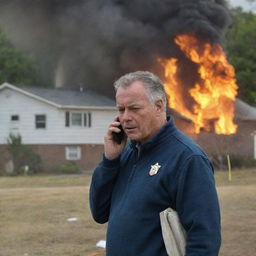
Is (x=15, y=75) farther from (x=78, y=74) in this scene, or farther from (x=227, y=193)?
(x=227, y=193)

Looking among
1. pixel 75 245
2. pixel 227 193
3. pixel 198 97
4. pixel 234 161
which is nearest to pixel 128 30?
pixel 198 97

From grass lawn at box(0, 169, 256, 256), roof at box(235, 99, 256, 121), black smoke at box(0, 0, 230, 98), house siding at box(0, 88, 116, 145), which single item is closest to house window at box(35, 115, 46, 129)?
house siding at box(0, 88, 116, 145)

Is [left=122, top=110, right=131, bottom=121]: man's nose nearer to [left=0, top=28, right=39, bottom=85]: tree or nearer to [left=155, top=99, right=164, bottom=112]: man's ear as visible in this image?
[left=155, top=99, right=164, bottom=112]: man's ear

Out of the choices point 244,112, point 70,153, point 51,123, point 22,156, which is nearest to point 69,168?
point 22,156

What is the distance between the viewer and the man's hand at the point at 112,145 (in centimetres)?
295

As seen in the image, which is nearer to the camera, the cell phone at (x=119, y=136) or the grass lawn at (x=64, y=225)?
the cell phone at (x=119, y=136)

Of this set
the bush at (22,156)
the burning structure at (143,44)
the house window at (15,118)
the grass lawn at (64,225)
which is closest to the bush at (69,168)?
the bush at (22,156)

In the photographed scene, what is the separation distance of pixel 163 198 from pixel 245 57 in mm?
37219

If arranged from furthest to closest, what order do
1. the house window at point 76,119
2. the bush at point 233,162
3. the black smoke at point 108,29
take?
1. the black smoke at point 108,29
2. the house window at point 76,119
3. the bush at point 233,162

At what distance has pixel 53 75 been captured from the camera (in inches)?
1490

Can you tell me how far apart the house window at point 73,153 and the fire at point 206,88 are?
5346 mm

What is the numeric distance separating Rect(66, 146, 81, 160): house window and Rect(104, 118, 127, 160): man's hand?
2624 centimetres

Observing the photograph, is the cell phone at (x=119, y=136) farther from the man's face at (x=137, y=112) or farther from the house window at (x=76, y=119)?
the house window at (x=76, y=119)

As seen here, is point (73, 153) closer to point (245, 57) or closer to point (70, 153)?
point (70, 153)
